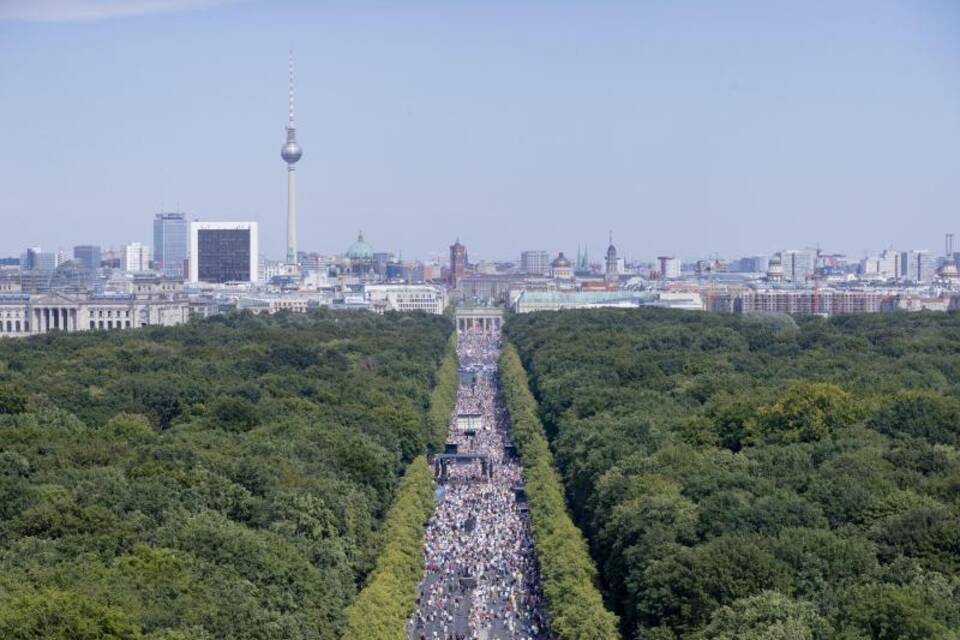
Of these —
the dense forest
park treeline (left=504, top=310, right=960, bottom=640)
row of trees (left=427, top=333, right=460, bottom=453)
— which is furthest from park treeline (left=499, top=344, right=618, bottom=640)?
row of trees (left=427, top=333, right=460, bottom=453)

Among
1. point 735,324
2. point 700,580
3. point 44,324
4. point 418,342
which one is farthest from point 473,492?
point 44,324

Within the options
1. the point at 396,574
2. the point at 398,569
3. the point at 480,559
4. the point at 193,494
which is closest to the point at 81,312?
the point at 480,559

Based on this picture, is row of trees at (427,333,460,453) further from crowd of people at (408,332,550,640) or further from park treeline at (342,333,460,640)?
park treeline at (342,333,460,640)

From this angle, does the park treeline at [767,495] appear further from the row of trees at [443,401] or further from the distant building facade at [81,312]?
the distant building facade at [81,312]

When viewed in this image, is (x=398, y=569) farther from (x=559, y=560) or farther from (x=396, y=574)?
(x=559, y=560)

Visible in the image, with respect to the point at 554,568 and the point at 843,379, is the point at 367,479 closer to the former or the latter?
the point at 554,568

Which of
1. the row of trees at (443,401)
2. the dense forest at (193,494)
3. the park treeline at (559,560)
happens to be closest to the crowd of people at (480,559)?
the park treeline at (559,560)
